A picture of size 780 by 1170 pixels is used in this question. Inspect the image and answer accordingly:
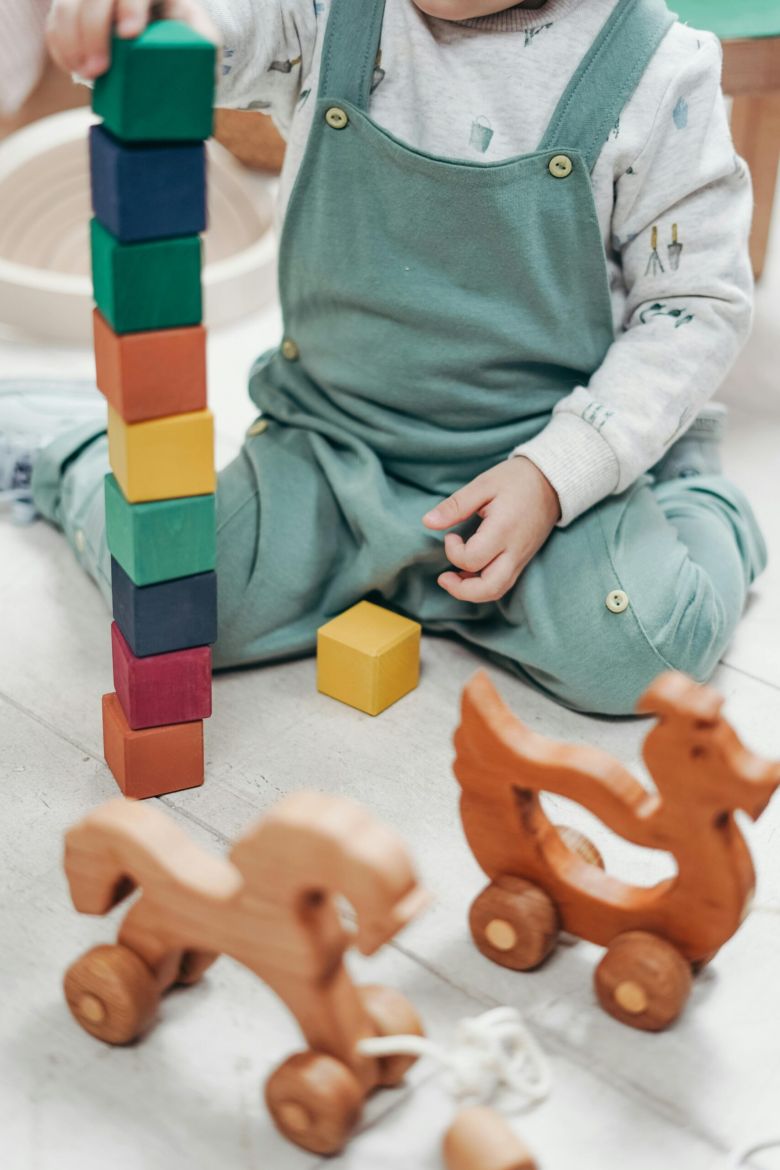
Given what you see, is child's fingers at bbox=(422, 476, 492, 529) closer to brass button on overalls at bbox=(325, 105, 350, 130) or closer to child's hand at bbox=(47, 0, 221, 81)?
brass button on overalls at bbox=(325, 105, 350, 130)

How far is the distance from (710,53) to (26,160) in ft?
2.89

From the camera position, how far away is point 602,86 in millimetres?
961

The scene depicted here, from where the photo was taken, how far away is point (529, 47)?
97cm

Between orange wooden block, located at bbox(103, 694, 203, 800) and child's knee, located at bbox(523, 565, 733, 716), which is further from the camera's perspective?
child's knee, located at bbox(523, 565, 733, 716)

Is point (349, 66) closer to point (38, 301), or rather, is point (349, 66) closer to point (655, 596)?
point (655, 596)

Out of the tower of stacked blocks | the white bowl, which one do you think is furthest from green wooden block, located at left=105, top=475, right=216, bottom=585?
the white bowl

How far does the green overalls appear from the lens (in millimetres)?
973

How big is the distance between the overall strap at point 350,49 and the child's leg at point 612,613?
1.11 ft

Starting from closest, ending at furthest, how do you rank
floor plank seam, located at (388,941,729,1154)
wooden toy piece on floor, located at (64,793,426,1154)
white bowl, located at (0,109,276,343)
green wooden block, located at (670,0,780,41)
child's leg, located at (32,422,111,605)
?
wooden toy piece on floor, located at (64,793,426,1154), floor plank seam, located at (388,941,729,1154), child's leg, located at (32,422,111,605), green wooden block, located at (670,0,780,41), white bowl, located at (0,109,276,343)

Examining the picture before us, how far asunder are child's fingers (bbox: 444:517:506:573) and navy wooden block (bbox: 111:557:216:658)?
0.20m

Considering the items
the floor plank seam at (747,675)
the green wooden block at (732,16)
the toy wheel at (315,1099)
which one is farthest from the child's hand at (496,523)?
the green wooden block at (732,16)

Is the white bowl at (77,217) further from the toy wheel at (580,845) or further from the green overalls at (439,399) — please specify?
the toy wheel at (580,845)

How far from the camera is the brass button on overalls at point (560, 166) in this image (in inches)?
37.7

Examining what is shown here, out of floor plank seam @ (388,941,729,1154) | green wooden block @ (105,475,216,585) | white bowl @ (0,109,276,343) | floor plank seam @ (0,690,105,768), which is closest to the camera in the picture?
floor plank seam @ (388,941,729,1154)
